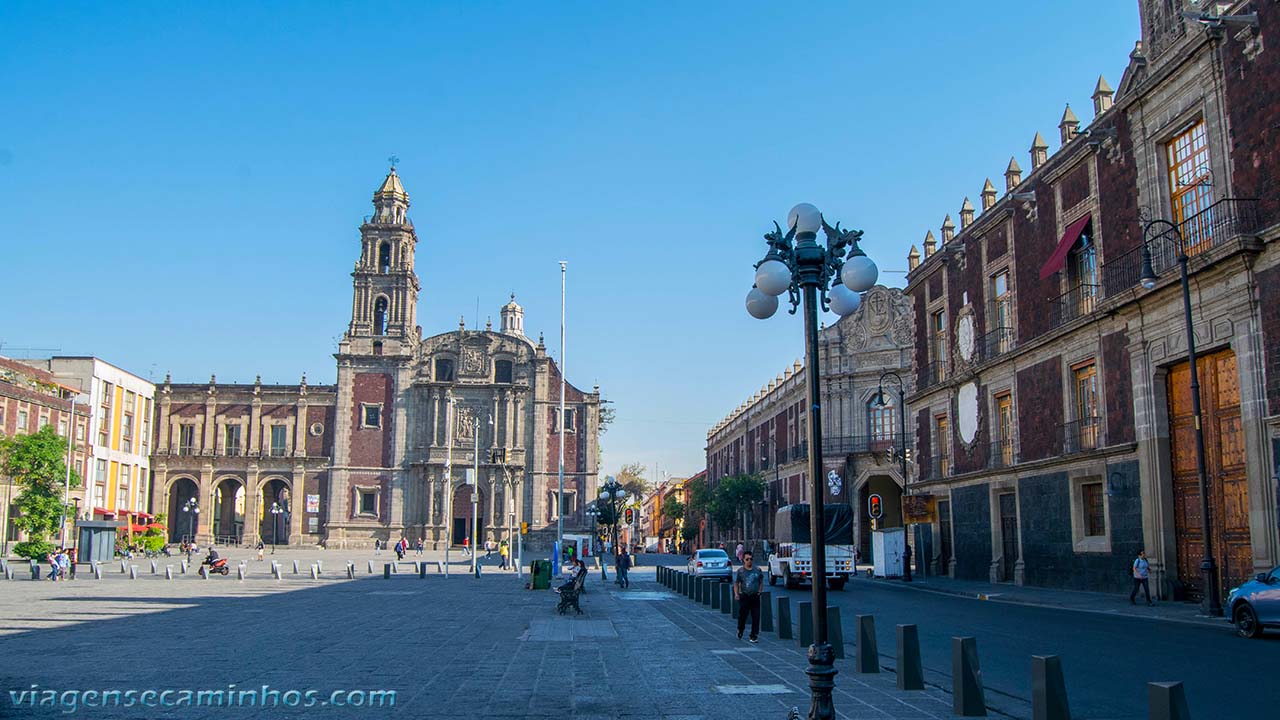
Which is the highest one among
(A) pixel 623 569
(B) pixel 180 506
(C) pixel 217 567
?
(B) pixel 180 506

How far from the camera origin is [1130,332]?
24.8m

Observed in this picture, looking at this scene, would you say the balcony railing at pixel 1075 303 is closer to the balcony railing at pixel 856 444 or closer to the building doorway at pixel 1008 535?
the building doorway at pixel 1008 535

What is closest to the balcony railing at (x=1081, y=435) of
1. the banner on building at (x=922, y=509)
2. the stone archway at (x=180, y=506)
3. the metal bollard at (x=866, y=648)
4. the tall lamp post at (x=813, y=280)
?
the banner on building at (x=922, y=509)

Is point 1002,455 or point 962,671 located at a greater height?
point 1002,455

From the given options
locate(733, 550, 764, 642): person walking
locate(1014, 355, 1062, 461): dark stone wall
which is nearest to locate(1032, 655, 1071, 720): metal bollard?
locate(733, 550, 764, 642): person walking

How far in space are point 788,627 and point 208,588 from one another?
23571 mm

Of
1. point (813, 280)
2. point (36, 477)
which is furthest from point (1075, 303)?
point (36, 477)

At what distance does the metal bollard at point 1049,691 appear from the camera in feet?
24.3

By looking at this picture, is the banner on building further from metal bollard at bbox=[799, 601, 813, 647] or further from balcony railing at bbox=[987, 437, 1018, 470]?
metal bollard at bbox=[799, 601, 813, 647]

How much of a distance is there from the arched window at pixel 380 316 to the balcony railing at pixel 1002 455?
55881 mm

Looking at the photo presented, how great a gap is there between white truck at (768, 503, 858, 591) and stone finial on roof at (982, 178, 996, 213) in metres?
11.6

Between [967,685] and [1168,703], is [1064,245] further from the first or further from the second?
[1168,703]

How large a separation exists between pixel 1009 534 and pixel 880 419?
23.1 m

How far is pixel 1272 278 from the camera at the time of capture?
1953 centimetres
